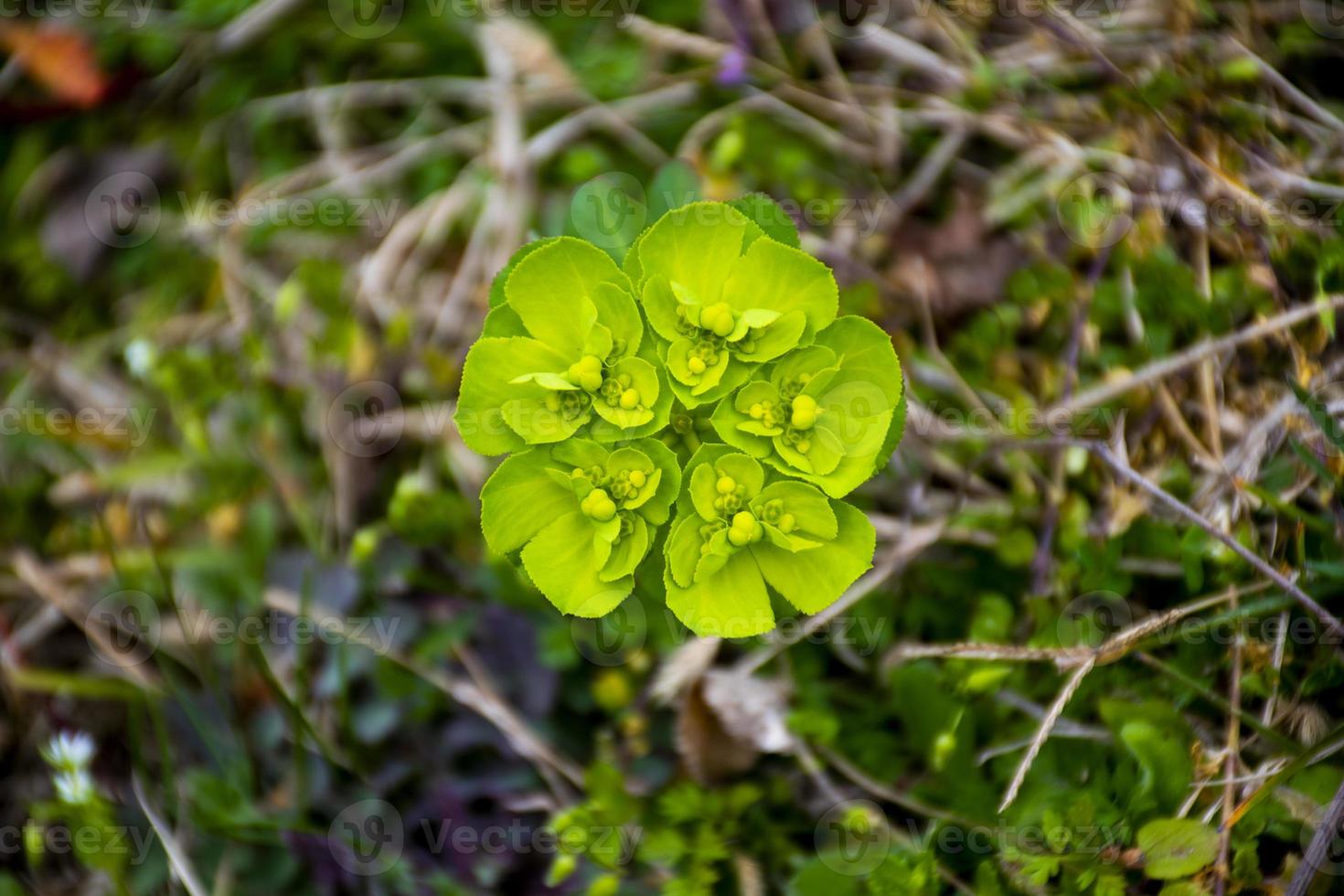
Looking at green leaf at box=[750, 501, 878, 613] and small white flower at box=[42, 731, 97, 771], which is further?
small white flower at box=[42, 731, 97, 771]

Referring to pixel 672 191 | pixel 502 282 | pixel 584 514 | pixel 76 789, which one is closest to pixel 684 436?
pixel 584 514

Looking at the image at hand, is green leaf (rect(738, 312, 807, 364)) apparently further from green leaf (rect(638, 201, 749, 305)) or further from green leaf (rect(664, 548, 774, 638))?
green leaf (rect(664, 548, 774, 638))

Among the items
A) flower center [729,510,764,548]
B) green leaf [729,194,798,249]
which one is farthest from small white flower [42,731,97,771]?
green leaf [729,194,798,249]

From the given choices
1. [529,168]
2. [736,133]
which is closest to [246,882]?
[529,168]

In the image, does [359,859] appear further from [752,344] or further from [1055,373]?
A: [1055,373]

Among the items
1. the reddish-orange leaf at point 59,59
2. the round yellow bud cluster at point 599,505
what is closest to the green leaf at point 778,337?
the round yellow bud cluster at point 599,505

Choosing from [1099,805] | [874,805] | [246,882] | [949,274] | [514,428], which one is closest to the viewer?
[514,428]

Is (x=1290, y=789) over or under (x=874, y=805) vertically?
over
